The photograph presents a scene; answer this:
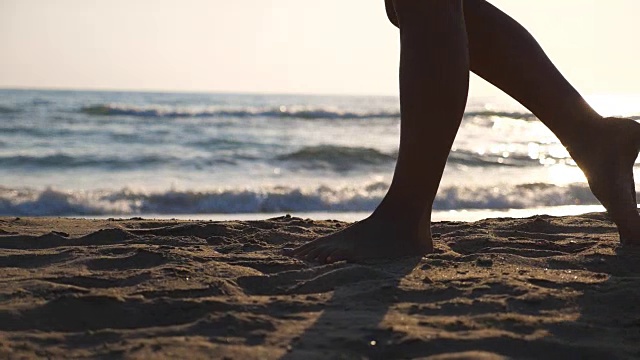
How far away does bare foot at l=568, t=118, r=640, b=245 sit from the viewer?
2133mm

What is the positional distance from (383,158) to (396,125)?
8031 millimetres

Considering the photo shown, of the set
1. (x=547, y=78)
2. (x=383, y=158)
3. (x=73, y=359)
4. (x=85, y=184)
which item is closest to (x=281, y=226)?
(x=547, y=78)

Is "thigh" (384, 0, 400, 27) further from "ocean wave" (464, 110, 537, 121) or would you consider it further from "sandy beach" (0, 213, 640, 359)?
"ocean wave" (464, 110, 537, 121)

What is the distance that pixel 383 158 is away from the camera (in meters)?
10.6

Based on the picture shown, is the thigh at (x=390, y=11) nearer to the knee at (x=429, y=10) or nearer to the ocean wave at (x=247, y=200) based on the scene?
the knee at (x=429, y=10)

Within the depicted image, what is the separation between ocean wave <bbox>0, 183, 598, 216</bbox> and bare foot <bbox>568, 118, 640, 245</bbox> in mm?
3831

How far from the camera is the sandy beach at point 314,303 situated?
4.20ft

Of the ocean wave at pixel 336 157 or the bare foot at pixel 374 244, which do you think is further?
the ocean wave at pixel 336 157

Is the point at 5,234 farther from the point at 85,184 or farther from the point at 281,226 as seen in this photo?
the point at 85,184

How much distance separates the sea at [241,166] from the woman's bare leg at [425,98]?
310cm

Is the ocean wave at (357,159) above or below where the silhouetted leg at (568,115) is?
above

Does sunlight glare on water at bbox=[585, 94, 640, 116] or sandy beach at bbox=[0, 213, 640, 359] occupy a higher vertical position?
sunlight glare on water at bbox=[585, 94, 640, 116]

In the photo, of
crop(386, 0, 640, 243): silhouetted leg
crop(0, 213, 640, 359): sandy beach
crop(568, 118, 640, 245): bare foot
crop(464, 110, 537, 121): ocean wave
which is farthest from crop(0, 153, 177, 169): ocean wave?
crop(464, 110, 537, 121): ocean wave

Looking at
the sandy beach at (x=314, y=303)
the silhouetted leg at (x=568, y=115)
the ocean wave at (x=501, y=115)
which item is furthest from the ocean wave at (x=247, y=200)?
the ocean wave at (x=501, y=115)
